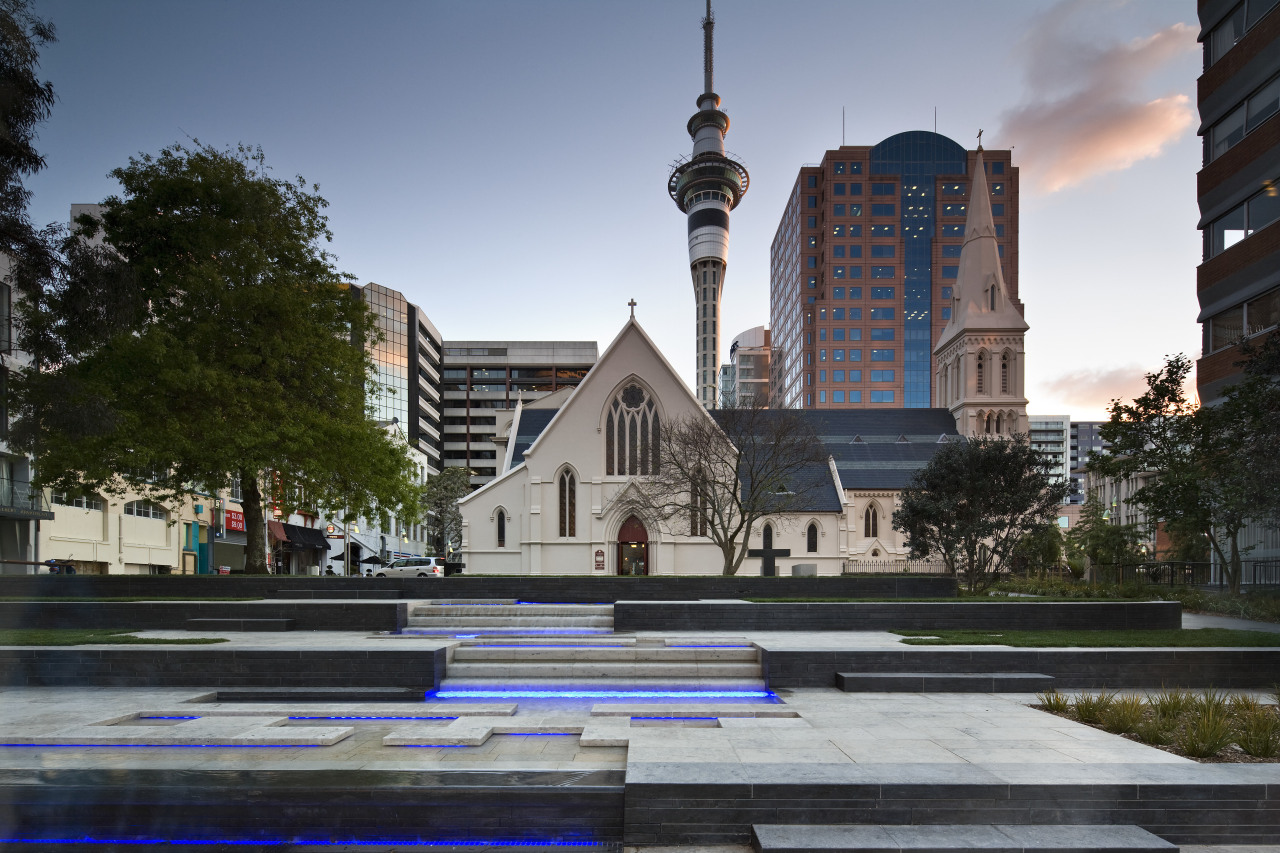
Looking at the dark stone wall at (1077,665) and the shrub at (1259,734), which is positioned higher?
the shrub at (1259,734)

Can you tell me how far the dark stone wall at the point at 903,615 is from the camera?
51.4ft

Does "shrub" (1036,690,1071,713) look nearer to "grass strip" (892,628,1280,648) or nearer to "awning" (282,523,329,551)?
"grass strip" (892,628,1280,648)

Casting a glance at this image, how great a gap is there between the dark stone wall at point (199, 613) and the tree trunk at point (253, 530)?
7.16m

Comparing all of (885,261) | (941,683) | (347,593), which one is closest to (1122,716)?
(941,683)

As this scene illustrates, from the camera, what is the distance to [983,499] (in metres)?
24.5

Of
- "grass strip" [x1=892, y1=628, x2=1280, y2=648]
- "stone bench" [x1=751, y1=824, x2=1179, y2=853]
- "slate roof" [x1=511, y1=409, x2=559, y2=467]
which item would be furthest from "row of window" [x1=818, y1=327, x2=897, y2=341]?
"stone bench" [x1=751, y1=824, x2=1179, y2=853]

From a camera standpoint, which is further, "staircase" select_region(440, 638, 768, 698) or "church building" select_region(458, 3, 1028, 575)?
"church building" select_region(458, 3, 1028, 575)

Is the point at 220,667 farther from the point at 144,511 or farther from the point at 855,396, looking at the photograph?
the point at 855,396

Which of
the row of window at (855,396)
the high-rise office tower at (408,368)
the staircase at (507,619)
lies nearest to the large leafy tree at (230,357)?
the staircase at (507,619)

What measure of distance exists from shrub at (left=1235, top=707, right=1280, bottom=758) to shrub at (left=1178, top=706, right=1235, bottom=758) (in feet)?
0.40

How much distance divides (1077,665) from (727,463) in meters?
21.5

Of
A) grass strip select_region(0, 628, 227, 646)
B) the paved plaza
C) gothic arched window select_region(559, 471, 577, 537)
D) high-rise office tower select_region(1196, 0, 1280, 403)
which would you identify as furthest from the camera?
gothic arched window select_region(559, 471, 577, 537)

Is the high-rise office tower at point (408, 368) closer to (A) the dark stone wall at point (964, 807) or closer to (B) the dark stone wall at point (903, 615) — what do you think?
(B) the dark stone wall at point (903, 615)

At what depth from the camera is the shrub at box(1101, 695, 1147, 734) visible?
7.89 meters
